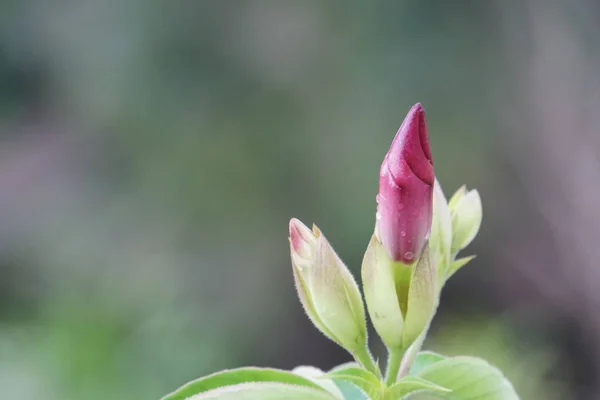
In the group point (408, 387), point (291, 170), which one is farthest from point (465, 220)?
point (291, 170)

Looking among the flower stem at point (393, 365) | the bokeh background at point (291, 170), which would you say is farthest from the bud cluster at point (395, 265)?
the bokeh background at point (291, 170)

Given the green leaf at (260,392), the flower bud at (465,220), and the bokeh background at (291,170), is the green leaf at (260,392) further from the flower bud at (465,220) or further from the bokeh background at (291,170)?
the bokeh background at (291,170)

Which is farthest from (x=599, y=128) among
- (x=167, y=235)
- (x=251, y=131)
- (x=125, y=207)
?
(x=125, y=207)

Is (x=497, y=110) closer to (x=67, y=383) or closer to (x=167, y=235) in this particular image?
(x=167, y=235)

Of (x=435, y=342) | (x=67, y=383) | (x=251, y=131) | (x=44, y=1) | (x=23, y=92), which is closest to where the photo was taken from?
(x=67, y=383)

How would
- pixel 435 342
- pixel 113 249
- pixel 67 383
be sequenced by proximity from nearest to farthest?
1. pixel 67 383
2. pixel 435 342
3. pixel 113 249

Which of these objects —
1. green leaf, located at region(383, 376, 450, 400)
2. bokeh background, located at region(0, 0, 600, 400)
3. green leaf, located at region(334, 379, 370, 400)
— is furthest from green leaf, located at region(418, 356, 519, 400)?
bokeh background, located at region(0, 0, 600, 400)
